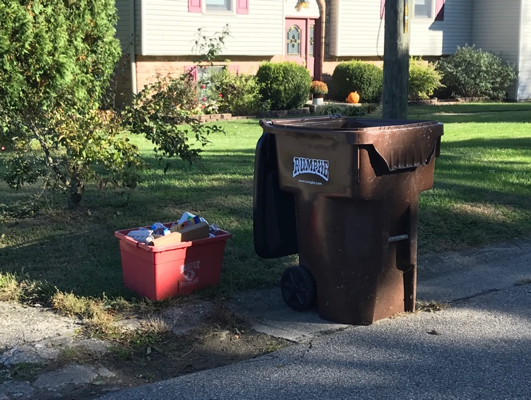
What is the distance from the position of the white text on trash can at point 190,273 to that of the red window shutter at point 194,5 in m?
14.1

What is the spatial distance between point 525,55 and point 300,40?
7.89 meters

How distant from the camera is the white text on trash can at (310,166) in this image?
15.8 ft

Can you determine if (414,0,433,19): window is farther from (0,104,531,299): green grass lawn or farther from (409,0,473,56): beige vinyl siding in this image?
(0,104,531,299): green grass lawn

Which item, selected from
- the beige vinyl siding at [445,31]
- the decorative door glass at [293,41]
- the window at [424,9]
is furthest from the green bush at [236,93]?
the window at [424,9]

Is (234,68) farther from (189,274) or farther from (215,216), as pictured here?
(189,274)

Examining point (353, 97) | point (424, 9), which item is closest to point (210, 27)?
point (353, 97)

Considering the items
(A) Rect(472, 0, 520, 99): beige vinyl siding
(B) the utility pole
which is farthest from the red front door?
(B) the utility pole

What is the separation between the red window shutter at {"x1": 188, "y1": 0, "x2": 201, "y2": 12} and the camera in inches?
730

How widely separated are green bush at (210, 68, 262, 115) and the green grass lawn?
22.8 feet

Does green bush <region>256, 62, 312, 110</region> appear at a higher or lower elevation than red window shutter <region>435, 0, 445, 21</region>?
lower

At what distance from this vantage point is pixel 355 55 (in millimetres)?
23031

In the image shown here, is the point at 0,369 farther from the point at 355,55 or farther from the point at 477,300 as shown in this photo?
the point at 355,55

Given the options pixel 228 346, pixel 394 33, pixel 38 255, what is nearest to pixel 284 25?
pixel 394 33

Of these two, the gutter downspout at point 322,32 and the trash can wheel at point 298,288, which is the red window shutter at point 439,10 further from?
the trash can wheel at point 298,288
